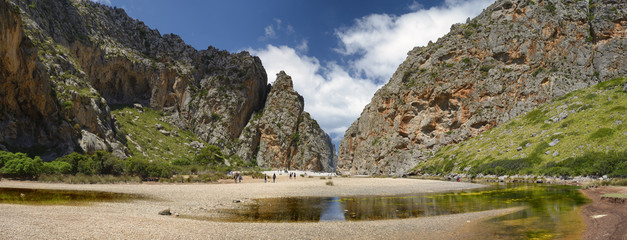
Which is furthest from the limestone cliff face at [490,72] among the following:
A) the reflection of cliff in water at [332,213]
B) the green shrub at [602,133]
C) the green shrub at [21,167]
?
the green shrub at [21,167]

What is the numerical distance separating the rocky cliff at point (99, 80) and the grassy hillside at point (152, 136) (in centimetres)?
342

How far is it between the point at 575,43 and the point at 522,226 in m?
86.9

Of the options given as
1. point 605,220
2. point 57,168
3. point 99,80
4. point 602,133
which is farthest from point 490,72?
point 99,80

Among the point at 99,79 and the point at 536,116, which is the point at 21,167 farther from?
the point at 536,116

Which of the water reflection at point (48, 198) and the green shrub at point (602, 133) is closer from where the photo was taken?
the water reflection at point (48, 198)

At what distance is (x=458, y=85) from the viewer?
88.3m

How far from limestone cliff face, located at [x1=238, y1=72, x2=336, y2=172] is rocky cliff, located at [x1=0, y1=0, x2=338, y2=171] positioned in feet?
24.1

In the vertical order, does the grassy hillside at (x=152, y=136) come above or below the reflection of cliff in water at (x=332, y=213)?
above

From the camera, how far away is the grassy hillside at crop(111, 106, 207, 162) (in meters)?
87.7

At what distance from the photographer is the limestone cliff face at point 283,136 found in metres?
133

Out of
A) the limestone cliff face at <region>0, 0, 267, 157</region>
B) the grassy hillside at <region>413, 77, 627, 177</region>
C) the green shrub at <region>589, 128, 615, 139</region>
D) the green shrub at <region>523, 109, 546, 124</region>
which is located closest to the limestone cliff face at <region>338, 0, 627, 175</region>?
the green shrub at <region>523, 109, 546, 124</region>

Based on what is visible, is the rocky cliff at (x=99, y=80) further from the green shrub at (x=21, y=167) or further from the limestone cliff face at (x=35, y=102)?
the green shrub at (x=21, y=167)

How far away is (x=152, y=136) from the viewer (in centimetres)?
9831

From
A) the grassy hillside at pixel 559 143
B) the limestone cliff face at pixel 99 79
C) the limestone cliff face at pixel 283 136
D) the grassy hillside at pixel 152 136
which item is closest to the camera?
the grassy hillside at pixel 559 143
